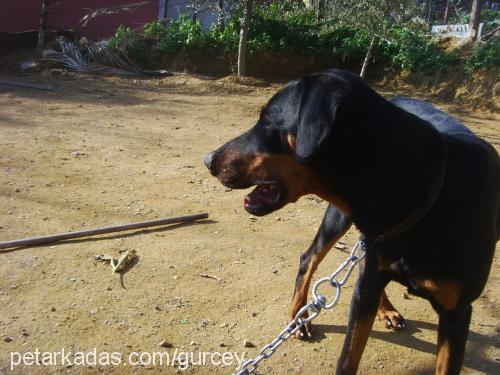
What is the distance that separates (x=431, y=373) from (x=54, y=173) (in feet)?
13.2

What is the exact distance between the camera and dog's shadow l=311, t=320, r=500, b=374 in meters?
3.16

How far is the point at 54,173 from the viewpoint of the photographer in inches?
212

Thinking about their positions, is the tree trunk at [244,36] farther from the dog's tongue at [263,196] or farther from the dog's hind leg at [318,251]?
the dog's tongue at [263,196]

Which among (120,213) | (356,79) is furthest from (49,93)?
(356,79)

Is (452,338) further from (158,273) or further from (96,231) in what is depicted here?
(96,231)

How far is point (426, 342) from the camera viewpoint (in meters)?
3.35

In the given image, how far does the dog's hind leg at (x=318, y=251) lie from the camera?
3195mm

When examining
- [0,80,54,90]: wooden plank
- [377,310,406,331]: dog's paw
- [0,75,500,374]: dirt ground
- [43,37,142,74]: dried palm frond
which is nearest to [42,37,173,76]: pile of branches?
[43,37,142,74]: dried palm frond

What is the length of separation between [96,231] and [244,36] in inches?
311

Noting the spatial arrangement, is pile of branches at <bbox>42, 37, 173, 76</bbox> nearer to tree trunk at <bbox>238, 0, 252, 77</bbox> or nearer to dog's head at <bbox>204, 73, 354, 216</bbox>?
tree trunk at <bbox>238, 0, 252, 77</bbox>

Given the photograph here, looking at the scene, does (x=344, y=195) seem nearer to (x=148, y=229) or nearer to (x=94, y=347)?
(x=94, y=347)

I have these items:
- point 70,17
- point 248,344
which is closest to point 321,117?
point 248,344

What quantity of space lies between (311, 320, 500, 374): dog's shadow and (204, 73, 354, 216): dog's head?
125 cm

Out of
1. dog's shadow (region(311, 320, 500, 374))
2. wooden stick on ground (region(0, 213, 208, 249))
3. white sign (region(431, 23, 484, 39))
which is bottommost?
dog's shadow (region(311, 320, 500, 374))
